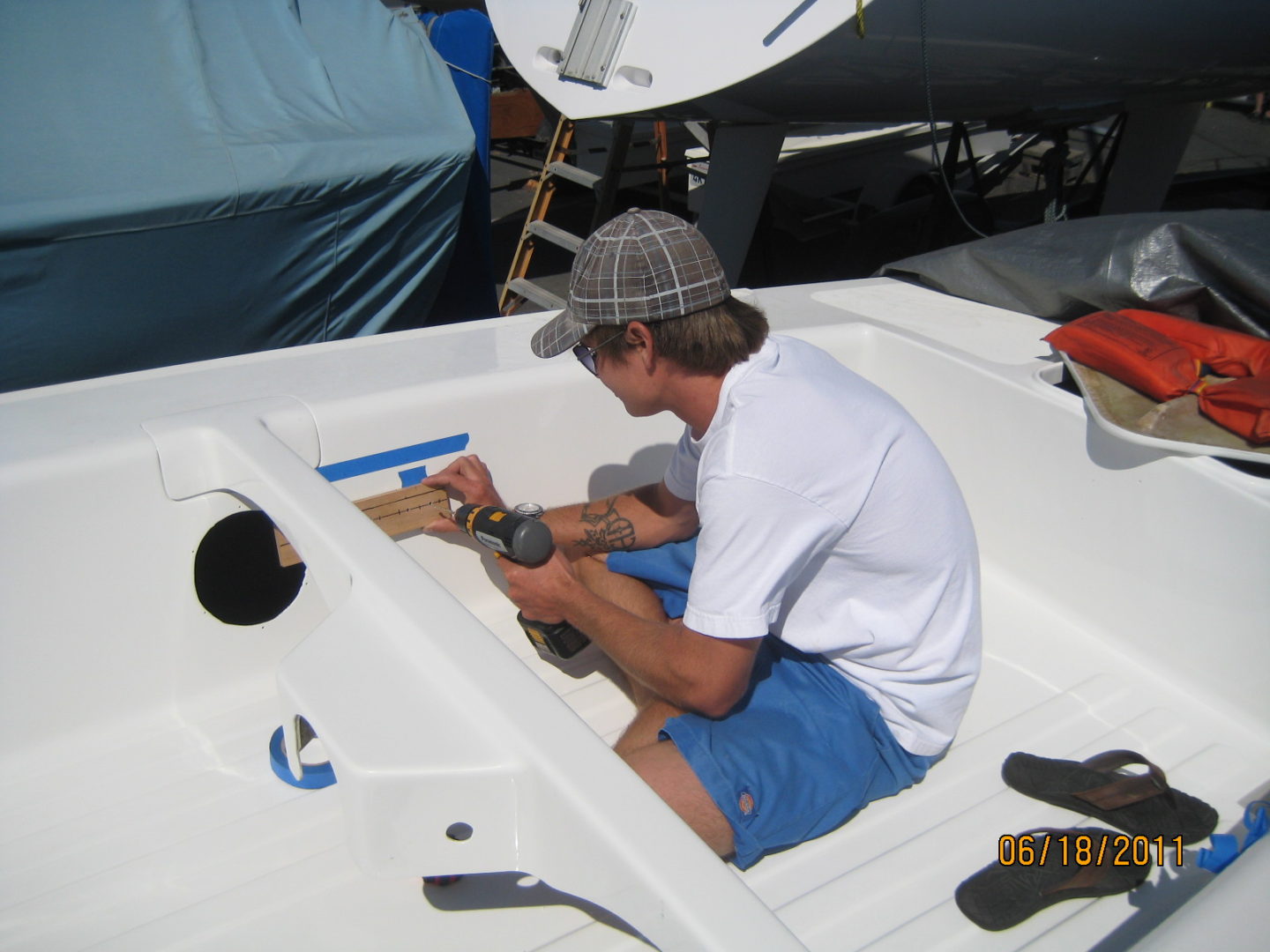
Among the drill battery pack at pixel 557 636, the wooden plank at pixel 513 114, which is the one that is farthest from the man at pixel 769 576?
the wooden plank at pixel 513 114

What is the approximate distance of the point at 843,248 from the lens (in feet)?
18.1

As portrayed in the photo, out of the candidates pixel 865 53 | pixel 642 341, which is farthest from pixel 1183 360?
pixel 865 53

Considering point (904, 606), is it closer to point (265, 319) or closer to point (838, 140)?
point (265, 319)

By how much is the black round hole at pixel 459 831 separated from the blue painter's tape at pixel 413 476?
2.92ft

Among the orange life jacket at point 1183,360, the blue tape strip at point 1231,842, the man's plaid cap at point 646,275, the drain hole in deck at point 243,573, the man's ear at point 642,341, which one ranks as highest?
the man's plaid cap at point 646,275

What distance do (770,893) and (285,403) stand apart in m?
1.08

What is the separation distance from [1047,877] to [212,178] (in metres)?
2.83

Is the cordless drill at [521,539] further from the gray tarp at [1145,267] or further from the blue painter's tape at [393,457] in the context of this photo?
the gray tarp at [1145,267]

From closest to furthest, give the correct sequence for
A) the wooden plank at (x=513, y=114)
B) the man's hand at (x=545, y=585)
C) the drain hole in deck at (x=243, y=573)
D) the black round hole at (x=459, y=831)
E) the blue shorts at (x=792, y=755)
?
1. the black round hole at (x=459, y=831)
2. the blue shorts at (x=792, y=755)
3. the man's hand at (x=545, y=585)
4. the drain hole in deck at (x=243, y=573)
5. the wooden plank at (x=513, y=114)

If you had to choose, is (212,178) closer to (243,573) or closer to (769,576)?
(243,573)

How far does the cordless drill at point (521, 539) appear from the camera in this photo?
1.27m

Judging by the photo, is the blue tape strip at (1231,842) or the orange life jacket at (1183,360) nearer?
the blue tape strip at (1231,842)

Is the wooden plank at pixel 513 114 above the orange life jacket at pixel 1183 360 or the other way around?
the other way around

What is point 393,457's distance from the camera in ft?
5.16
